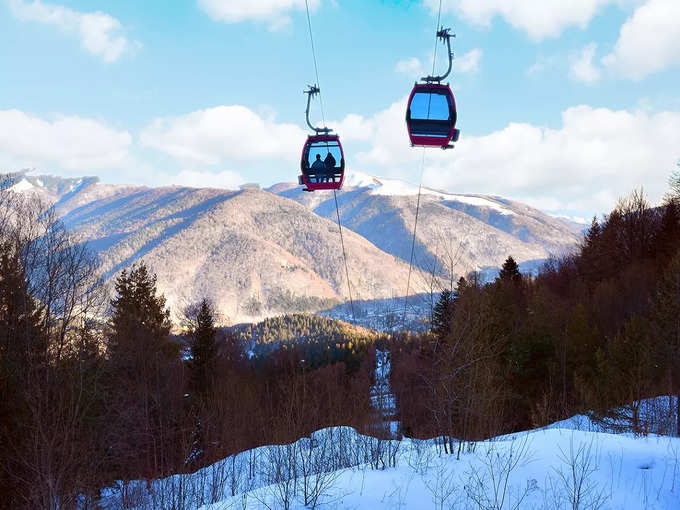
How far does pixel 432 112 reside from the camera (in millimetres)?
11562

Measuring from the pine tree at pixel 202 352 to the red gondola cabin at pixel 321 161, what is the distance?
25.1 m

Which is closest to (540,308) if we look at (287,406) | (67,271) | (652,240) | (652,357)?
(652,357)

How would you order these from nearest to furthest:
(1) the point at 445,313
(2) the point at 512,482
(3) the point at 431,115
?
(2) the point at 512,482, (3) the point at 431,115, (1) the point at 445,313

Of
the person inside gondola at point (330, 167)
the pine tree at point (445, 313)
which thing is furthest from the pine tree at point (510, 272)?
the person inside gondola at point (330, 167)

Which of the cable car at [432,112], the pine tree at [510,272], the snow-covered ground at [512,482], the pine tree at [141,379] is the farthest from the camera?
the pine tree at [510,272]

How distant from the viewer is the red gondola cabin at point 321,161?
13.4 meters

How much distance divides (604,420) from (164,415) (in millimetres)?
23144

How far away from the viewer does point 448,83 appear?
11.8 m

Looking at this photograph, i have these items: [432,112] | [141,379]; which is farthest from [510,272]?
[432,112]

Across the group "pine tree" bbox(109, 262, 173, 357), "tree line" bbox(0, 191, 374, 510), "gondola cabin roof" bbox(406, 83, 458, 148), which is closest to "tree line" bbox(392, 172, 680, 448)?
"tree line" bbox(0, 191, 374, 510)

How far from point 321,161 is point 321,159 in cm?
6

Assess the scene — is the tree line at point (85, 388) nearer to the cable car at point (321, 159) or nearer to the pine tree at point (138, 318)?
the pine tree at point (138, 318)

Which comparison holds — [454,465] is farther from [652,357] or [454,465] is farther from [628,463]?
[652,357]

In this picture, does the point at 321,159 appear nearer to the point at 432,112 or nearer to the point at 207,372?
the point at 432,112
